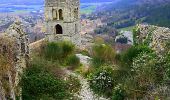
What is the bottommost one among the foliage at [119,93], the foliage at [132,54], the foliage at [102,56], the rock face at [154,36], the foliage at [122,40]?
the foliage at [122,40]

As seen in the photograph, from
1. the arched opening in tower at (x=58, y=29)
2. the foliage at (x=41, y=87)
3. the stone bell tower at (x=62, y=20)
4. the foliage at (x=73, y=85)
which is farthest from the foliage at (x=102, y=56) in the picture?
the arched opening in tower at (x=58, y=29)

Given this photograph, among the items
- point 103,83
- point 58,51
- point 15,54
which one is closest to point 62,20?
point 58,51

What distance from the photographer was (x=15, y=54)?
2184 centimetres

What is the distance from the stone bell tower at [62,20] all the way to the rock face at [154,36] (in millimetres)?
19347

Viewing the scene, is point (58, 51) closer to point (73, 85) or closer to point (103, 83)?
point (73, 85)

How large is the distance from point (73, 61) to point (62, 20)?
14280mm

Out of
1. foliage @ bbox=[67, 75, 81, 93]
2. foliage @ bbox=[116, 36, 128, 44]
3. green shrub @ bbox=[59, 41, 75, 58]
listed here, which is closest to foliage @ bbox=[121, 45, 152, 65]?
foliage @ bbox=[67, 75, 81, 93]

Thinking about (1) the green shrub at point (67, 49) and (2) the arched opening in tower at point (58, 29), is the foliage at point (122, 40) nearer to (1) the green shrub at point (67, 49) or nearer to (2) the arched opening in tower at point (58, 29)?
(2) the arched opening in tower at point (58, 29)

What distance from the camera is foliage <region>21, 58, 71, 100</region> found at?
23359mm

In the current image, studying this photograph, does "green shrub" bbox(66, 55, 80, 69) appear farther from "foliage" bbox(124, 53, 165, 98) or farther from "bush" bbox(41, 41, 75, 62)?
"foliage" bbox(124, 53, 165, 98)

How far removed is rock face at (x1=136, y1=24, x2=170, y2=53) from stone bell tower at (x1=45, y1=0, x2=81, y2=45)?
63.5ft

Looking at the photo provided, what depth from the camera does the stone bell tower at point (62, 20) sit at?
50500 mm

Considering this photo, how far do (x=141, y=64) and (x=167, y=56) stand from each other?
1241 millimetres

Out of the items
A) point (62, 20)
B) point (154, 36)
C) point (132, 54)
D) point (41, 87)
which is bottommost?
point (62, 20)
